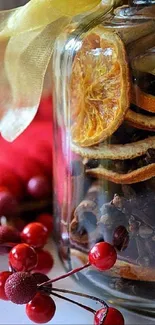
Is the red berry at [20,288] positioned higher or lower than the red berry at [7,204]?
higher

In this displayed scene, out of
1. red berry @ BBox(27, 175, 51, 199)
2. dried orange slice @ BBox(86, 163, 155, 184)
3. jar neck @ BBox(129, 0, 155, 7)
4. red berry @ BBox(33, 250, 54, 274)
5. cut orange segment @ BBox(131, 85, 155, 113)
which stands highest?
jar neck @ BBox(129, 0, 155, 7)

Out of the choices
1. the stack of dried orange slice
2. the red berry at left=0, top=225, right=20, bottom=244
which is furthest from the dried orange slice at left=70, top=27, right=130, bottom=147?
the red berry at left=0, top=225, right=20, bottom=244

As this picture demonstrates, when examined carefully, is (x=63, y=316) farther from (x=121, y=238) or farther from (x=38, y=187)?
(x=38, y=187)

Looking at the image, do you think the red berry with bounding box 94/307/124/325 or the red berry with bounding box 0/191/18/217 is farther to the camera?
the red berry with bounding box 0/191/18/217

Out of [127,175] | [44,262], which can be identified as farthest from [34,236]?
[127,175]

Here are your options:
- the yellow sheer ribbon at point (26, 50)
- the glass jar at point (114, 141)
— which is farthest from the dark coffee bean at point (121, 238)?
the yellow sheer ribbon at point (26, 50)

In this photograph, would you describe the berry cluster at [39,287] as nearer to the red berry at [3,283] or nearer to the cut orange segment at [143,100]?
the red berry at [3,283]

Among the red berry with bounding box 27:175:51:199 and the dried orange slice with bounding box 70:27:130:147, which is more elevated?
the dried orange slice with bounding box 70:27:130:147

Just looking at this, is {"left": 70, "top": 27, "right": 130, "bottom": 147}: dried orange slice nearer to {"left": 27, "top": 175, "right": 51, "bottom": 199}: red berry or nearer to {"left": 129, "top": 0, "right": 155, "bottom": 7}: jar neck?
{"left": 129, "top": 0, "right": 155, "bottom": 7}: jar neck
